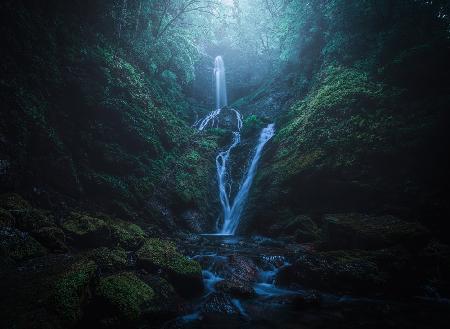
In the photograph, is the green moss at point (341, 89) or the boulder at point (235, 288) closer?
the boulder at point (235, 288)

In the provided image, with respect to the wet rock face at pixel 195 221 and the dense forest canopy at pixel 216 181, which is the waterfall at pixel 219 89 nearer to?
the dense forest canopy at pixel 216 181

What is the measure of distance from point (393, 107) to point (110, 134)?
11146 mm

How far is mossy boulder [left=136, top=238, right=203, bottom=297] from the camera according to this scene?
5832mm

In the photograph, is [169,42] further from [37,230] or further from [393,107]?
[37,230]

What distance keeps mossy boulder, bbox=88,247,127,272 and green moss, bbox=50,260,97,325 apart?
145 centimetres

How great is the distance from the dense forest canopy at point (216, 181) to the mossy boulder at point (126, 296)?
0.07 ft

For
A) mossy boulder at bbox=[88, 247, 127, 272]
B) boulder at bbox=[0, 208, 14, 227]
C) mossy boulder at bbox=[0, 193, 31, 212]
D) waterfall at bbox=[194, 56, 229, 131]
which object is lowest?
mossy boulder at bbox=[88, 247, 127, 272]

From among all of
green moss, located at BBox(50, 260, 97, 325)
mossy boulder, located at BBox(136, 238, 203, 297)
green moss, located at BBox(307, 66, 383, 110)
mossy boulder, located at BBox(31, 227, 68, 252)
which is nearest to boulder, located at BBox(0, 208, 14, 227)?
mossy boulder, located at BBox(31, 227, 68, 252)

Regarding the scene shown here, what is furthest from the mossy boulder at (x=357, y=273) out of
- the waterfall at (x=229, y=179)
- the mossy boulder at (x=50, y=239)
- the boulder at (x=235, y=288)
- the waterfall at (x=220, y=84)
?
the waterfall at (x=220, y=84)

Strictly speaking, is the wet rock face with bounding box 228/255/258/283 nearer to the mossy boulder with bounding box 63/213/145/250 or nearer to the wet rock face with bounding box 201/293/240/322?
the wet rock face with bounding box 201/293/240/322

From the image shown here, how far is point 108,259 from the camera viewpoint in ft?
19.7

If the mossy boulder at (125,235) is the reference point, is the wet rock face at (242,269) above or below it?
below

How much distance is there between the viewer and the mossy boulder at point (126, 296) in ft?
13.9

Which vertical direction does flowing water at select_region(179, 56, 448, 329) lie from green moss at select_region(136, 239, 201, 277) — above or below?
below
